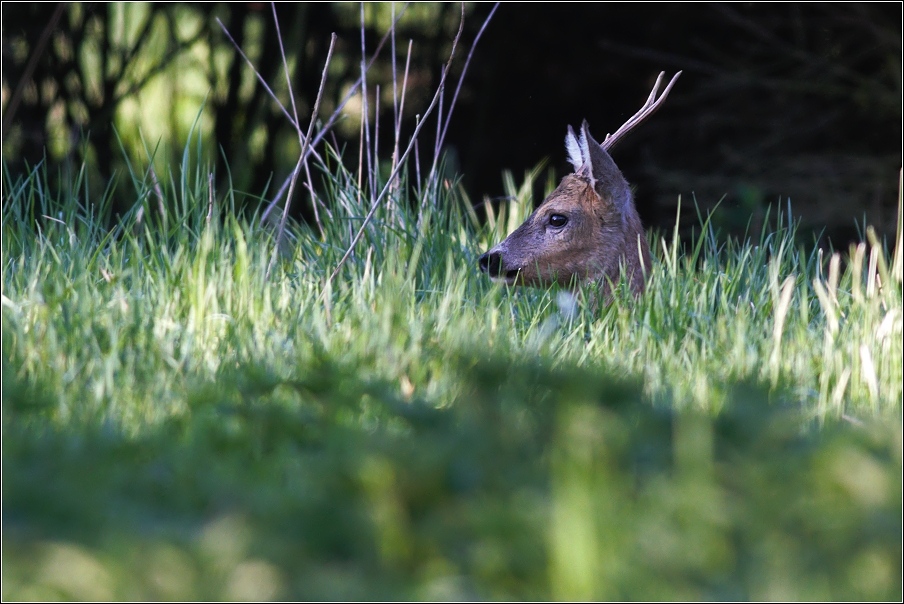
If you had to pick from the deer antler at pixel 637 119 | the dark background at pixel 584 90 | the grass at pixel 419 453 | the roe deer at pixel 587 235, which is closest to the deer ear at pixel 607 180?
the roe deer at pixel 587 235

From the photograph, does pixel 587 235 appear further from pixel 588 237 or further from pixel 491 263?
pixel 491 263

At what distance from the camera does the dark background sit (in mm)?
7129

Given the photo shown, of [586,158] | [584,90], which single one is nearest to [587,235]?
[586,158]

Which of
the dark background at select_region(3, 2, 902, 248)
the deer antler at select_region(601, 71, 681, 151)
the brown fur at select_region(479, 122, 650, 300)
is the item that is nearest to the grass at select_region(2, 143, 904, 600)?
the brown fur at select_region(479, 122, 650, 300)

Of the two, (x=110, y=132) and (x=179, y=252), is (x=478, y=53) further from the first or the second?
(x=179, y=252)

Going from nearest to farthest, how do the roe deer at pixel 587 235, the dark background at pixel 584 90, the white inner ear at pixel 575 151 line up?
the roe deer at pixel 587 235 < the white inner ear at pixel 575 151 < the dark background at pixel 584 90

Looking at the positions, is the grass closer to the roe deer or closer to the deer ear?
the roe deer

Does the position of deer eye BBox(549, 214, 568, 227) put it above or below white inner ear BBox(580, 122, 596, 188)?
below

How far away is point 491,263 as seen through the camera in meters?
3.74

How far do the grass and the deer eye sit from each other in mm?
948

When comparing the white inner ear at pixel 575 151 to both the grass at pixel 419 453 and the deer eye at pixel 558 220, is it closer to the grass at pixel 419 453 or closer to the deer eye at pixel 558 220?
the deer eye at pixel 558 220

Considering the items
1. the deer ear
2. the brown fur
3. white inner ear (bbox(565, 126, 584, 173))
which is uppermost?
white inner ear (bbox(565, 126, 584, 173))

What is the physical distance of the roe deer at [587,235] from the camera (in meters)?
3.77

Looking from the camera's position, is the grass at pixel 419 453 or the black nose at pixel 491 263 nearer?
the grass at pixel 419 453
